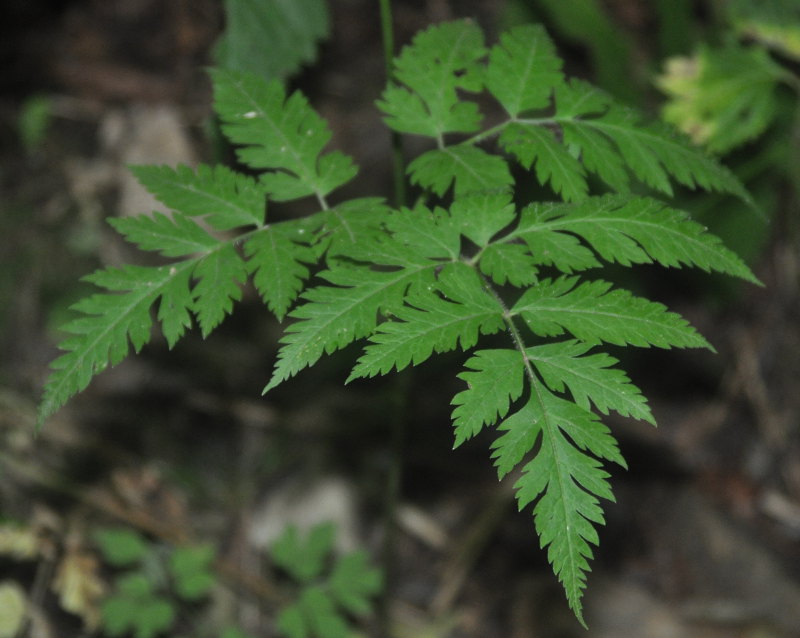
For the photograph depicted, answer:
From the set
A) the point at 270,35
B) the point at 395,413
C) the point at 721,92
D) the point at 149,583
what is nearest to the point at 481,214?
the point at 395,413

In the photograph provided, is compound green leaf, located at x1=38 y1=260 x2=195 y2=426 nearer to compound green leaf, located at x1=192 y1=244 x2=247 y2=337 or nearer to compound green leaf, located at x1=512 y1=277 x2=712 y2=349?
compound green leaf, located at x1=192 y1=244 x2=247 y2=337

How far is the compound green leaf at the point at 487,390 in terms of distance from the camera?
5.51 feet

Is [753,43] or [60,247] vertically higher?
[753,43]

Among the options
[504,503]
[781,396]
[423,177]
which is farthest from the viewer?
[781,396]

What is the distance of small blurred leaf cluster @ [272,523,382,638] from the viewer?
10.7 ft

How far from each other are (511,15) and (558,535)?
3092mm

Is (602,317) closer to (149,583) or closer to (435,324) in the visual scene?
(435,324)

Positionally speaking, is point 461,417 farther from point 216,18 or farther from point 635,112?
point 216,18

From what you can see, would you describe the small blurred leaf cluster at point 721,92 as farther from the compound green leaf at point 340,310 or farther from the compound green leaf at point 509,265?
the compound green leaf at point 340,310

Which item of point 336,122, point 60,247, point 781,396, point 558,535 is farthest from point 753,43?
point 60,247

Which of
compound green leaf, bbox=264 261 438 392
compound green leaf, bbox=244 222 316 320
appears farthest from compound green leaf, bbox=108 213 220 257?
compound green leaf, bbox=264 261 438 392

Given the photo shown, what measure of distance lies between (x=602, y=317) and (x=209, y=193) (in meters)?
1.13

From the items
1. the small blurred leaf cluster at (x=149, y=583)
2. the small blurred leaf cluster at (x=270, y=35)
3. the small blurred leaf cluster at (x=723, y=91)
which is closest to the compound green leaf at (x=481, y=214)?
the small blurred leaf cluster at (x=270, y=35)

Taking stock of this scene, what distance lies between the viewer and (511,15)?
3.94 meters
